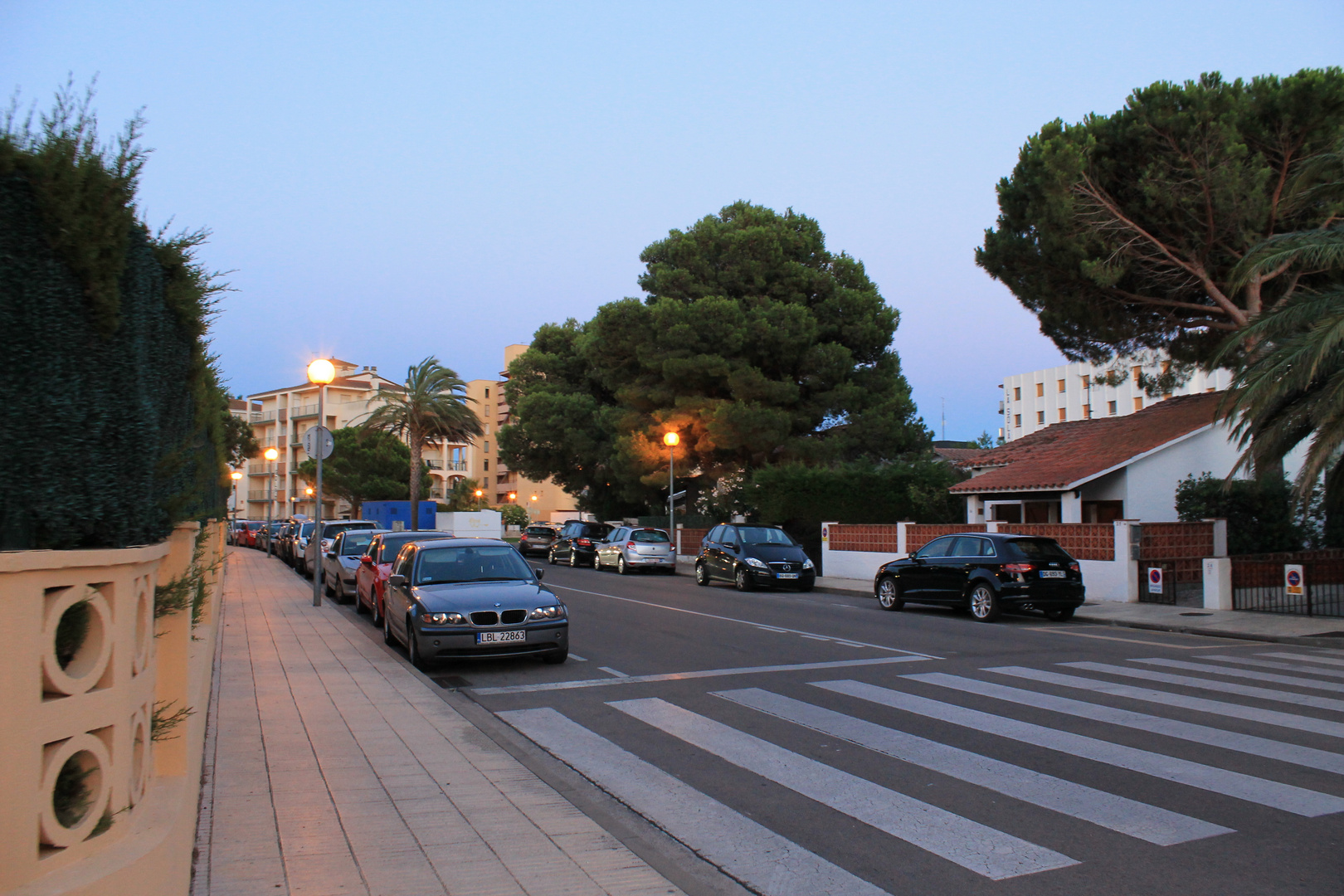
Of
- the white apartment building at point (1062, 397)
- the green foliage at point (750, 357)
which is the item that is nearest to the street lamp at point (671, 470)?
the green foliage at point (750, 357)

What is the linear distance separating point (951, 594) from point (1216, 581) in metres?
5.07

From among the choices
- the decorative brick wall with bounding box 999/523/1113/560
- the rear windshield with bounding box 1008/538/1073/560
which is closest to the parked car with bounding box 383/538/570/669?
the rear windshield with bounding box 1008/538/1073/560

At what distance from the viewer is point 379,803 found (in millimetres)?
5852

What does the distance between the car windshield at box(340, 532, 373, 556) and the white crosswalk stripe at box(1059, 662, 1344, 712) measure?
1453cm

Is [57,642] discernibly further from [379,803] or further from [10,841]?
[379,803]

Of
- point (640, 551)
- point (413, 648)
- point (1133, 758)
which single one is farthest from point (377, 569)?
point (640, 551)

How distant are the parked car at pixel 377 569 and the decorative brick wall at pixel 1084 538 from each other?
41.2ft

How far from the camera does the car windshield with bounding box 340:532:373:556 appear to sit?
68.2ft

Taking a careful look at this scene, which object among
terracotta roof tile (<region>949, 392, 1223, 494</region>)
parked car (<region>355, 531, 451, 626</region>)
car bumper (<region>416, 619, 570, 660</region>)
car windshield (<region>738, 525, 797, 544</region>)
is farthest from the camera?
terracotta roof tile (<region>949, 392, 1223, 494</region>)

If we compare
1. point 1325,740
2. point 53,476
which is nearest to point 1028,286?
point 1325,740

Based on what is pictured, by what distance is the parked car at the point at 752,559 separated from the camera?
78.9 ft

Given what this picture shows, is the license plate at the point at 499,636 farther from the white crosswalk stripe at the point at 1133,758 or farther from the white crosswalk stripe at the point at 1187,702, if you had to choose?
the white crosswalk stripe at the point at 1187,702

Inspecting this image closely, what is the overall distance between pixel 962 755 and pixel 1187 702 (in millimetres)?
3253

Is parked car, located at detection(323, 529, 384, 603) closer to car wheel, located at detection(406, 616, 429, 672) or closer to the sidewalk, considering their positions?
car wheel, located at detection(406, 616, 429, 672)
